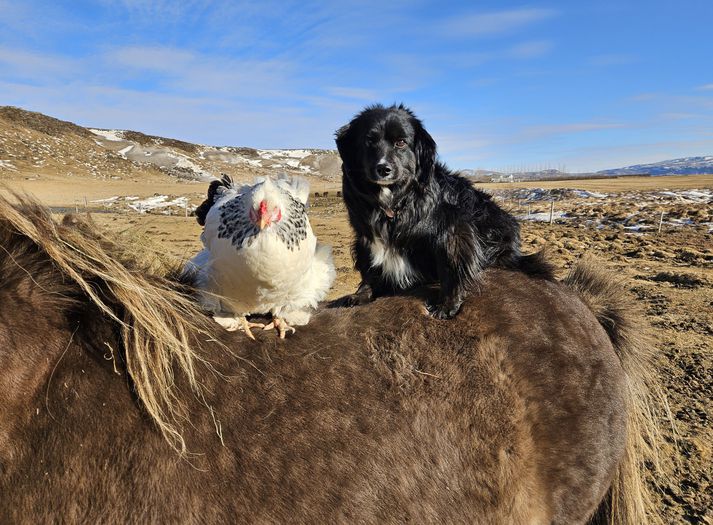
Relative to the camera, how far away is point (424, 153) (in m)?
3.03

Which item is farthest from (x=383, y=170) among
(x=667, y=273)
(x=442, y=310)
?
(x=667, y=273)

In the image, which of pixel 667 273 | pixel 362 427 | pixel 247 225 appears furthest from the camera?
pixel 667 273

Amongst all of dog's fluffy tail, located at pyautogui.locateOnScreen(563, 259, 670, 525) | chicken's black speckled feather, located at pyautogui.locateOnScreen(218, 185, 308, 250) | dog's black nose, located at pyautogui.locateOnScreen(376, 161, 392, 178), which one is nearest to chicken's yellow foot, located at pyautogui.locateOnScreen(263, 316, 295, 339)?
chicken's black speckled feather, located at pyautogui.locateOnScreen(218, 185, 308, 250)

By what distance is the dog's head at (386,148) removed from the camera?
287cm

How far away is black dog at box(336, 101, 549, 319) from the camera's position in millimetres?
2574

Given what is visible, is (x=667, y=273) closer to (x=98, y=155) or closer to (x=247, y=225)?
(x=247, y=225)

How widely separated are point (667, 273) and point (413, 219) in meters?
8.51

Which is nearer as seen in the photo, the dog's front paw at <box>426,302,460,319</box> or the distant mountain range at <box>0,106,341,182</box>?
the dog's front paw at <box>426,302,460,319</box>

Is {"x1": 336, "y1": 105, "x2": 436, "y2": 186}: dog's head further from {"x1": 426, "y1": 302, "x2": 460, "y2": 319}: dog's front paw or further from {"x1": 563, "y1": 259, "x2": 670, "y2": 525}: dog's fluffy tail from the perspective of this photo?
{"x1": 563, "y1": 259, "x2": 670, "y2": 525}: dog's fluffy tail

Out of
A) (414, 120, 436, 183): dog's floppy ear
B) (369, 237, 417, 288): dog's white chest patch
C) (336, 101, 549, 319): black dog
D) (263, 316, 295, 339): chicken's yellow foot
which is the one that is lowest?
(263, 316, 295, 339): chicken's yellow foot

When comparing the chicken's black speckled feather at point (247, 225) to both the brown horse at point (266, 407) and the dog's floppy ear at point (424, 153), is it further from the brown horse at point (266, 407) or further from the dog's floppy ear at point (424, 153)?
the dog's floppy ear at point (424, 153)

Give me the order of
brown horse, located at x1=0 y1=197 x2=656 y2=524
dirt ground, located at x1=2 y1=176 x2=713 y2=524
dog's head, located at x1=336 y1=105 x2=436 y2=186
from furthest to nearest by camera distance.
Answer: dirt ground, located at x1=2 y1=176 x2=713 y2=524
dog's head, located at x1=336 y1=105 x2=436 y2=186
brown horse, located at x1=0 y1=197 x2=656 y2=524

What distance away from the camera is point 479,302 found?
229 centimetres

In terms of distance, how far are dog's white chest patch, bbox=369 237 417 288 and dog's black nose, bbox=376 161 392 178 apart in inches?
15.5
